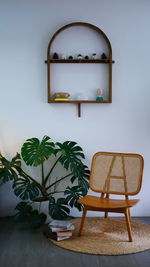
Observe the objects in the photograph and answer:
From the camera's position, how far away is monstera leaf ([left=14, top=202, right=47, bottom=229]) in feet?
10.8

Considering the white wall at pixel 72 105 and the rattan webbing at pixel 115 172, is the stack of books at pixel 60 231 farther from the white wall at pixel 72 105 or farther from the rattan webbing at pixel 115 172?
the white wall at pixel 72 105

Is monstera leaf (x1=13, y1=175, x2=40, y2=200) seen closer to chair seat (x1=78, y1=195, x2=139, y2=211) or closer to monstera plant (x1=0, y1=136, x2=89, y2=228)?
monstera plant (x1=0, y1=136, x2=89, y2=228)

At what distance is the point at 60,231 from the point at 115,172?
0.84m

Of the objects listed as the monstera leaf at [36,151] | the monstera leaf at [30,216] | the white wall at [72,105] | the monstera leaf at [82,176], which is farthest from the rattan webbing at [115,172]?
the monstera leaf at [30,216]

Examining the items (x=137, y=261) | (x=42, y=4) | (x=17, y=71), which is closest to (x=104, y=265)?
(x=137, y=261)

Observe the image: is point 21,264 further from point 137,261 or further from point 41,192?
point 41,192

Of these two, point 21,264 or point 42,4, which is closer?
point 21,264

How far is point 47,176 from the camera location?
3744 millimetres

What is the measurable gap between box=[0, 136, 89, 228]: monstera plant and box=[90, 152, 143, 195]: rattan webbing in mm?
137

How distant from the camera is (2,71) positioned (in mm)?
3725

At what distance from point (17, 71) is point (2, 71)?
6.5 inches

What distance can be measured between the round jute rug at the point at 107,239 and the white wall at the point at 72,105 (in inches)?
19.2

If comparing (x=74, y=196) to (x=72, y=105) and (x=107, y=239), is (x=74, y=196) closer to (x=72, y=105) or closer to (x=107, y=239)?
(x=107, y=239)

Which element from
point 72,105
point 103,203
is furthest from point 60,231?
point 72,105
